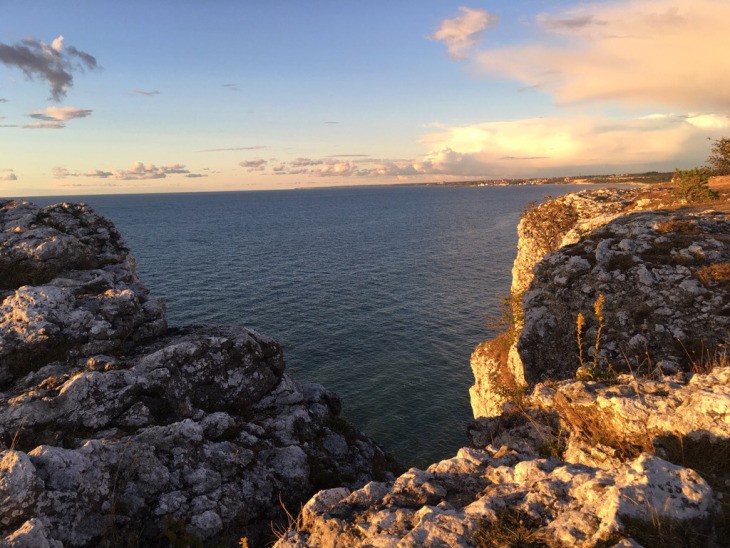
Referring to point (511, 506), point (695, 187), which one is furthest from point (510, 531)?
point (695, 187)

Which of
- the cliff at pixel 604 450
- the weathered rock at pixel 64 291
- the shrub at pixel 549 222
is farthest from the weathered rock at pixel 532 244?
the weathered rock at pixel 64 291

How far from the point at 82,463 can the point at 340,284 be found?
7016 cm

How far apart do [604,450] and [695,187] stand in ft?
110

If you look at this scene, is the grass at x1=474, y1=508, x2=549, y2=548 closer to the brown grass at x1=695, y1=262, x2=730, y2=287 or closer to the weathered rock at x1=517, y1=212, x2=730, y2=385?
the weathered rock at x1=517, y1=212, x2=730, y2=385

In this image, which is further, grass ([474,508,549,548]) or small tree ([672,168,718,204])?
small tree ([672,168,718,204])

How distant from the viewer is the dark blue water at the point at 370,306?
4172cm

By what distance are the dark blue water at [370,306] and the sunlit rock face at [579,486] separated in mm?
14030

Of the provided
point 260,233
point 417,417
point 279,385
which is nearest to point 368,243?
point 260,233

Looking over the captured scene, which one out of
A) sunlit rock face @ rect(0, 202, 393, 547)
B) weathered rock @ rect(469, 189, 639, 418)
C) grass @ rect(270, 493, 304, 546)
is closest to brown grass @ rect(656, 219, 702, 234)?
weathered rock @ rect(469, 189, 639, 418)

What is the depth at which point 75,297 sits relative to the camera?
16.8m

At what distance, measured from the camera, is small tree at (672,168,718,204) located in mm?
31498

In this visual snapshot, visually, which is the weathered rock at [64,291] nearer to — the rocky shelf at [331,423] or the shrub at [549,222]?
the rocky shelf at [331,423]

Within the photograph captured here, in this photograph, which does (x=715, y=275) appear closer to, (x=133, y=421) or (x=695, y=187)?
(x=695, y=187)

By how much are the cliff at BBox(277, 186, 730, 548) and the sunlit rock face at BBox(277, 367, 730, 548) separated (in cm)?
2
